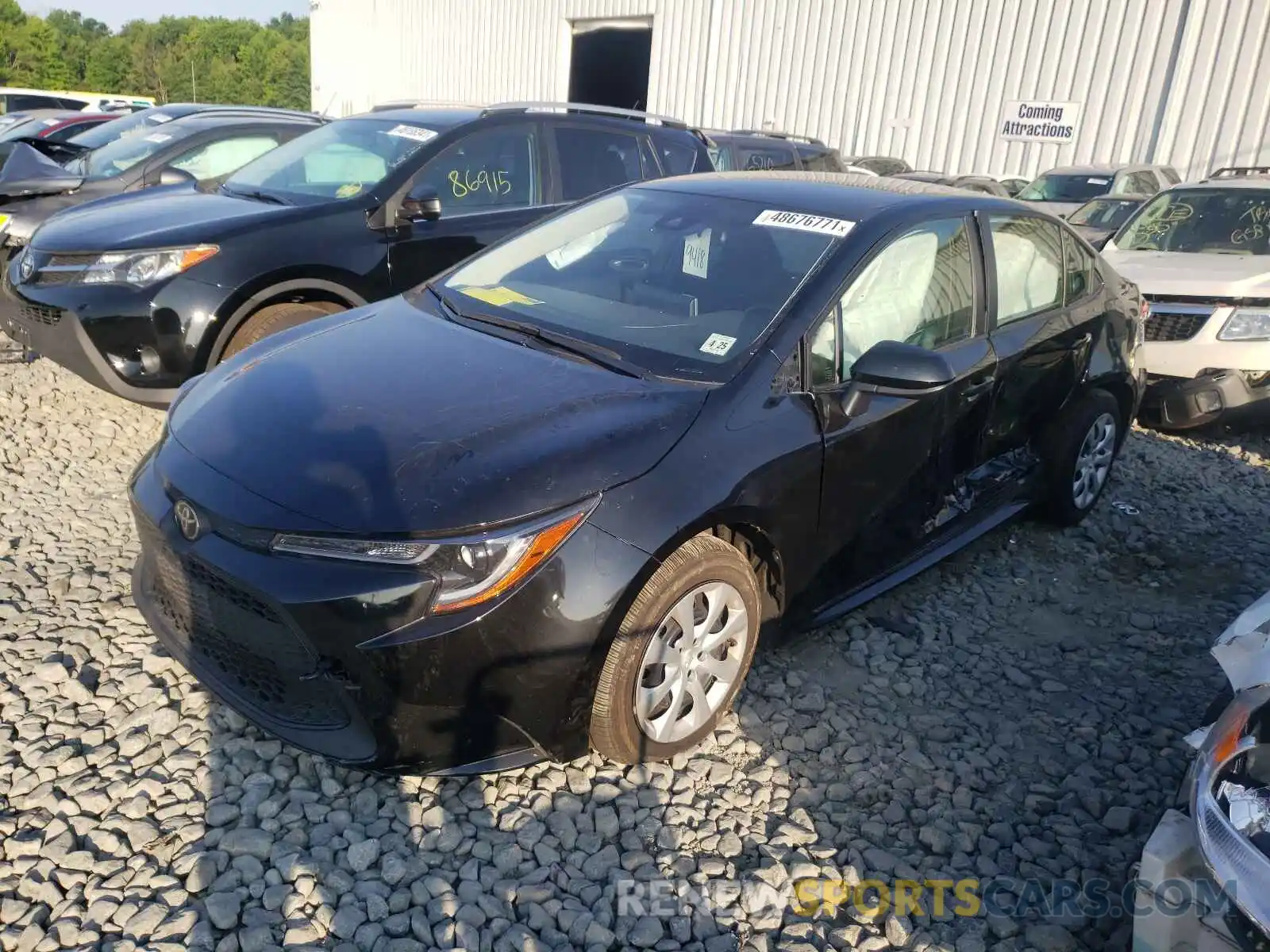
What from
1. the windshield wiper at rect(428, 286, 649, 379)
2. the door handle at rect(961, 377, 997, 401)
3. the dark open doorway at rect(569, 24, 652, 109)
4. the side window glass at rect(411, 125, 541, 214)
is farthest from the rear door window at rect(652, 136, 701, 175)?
the dark open doorway at rect(569, 24, 652, 109)

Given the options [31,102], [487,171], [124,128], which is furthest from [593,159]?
[31,102]

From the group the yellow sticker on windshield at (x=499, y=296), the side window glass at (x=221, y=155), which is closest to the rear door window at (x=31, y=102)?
the side window glass at (x=221, y=155)

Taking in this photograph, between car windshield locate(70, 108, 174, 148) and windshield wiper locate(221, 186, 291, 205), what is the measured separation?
11.9 ft

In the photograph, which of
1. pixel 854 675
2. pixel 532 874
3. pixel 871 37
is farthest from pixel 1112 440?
pixel 871 37

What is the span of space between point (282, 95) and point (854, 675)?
6619cm

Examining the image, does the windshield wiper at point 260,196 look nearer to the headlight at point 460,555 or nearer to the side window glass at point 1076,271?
the headlight at point 460,555

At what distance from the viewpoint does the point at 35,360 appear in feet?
20.2

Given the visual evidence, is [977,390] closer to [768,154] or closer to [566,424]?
[566,424]

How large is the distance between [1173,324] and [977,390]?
4116 millimetres

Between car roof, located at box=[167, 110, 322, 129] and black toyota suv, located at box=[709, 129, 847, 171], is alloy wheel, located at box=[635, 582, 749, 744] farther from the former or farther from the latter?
black toyota suv, located at box=[709, 129, 847, 171]

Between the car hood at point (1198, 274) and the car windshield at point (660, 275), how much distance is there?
178 inches

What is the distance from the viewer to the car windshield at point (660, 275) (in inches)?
124

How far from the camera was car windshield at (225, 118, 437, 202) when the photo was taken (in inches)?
215

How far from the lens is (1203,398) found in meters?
6.46
